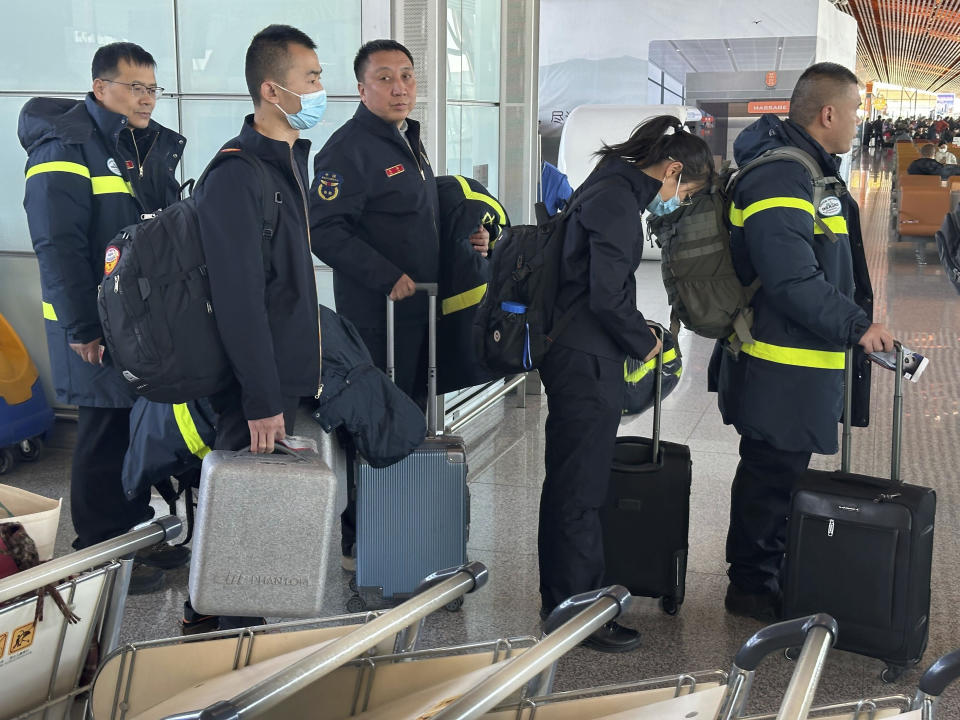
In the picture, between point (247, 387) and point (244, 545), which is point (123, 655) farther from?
point (247, 387)

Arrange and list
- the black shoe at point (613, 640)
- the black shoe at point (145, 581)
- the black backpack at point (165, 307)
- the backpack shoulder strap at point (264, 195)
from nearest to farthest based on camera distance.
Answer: the black backpack at point (165, 307) < the backpack shoulder strap at point (264, 195) < the black shoe at point (613, 640) < the black shoe at point (145, 581)

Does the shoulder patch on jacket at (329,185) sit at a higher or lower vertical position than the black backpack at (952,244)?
higher

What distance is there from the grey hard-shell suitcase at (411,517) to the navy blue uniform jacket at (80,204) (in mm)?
959

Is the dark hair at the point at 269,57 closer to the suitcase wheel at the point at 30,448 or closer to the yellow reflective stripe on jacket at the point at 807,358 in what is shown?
the yellow reflective stripe on jacket at the point at 807,358

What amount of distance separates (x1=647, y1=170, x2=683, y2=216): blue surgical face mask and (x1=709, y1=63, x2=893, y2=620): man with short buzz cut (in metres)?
0.20

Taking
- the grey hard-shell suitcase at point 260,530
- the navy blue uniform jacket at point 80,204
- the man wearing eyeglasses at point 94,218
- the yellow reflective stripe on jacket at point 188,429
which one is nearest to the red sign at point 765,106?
the man wearing eyeglasses at point 94,218

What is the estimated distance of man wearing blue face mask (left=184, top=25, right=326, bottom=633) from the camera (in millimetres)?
2424

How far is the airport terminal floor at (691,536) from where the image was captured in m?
3.05

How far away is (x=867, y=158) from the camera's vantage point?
4466 centimetres

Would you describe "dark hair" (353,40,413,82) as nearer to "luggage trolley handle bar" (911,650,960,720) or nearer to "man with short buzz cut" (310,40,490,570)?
"man with short buzz cut" (310,40,490,570)

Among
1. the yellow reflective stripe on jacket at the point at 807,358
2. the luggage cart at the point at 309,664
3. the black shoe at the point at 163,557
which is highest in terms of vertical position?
the yellow reflective stripe on jacket at the point at 807,358

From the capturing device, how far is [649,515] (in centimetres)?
325

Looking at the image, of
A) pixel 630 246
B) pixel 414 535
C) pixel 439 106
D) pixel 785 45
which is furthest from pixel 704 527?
pixel 785 45

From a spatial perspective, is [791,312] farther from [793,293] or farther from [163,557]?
[163,557]
